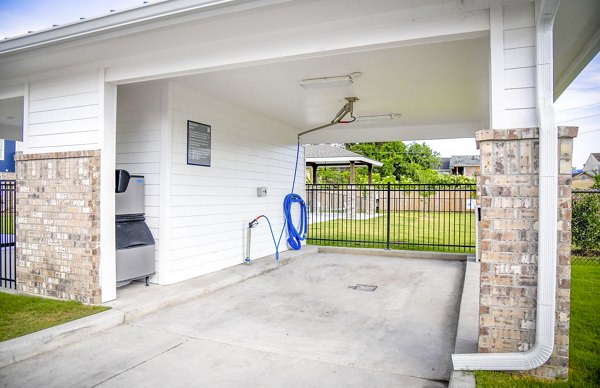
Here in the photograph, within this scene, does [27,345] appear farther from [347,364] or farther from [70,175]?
[347,364]

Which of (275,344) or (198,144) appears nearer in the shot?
(275,344)

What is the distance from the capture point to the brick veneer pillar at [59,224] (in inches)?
160

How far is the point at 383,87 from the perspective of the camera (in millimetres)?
5277

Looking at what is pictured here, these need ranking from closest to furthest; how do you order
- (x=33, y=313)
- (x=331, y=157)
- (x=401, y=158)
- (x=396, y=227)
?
(x=33, y=313), (x=396, y=227), (x=331, y=157), (x=401, y=158)

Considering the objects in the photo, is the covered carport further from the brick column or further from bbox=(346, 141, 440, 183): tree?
bbox=(346, 141, 440, 183): tree

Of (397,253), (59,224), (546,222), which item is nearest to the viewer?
(546,222)

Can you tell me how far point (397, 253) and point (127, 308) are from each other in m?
5.60

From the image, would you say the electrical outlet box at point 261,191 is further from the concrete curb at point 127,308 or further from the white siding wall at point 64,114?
the white siding wall at point 64,114

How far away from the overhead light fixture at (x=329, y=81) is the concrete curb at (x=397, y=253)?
169 inches

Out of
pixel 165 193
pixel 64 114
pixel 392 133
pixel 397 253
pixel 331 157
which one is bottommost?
pixel 397 253

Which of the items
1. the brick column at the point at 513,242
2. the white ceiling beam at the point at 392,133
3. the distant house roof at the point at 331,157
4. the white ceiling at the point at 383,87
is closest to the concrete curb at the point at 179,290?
the white ceiling at the point at 383,87

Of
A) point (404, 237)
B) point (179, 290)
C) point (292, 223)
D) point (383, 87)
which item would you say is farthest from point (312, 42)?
point (404, 237)

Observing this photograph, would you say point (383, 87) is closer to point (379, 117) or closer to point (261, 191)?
point (379, 117)

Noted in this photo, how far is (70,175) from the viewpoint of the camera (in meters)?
4.20
